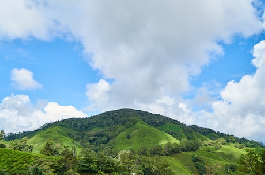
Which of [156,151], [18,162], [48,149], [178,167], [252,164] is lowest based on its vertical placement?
[178,167]

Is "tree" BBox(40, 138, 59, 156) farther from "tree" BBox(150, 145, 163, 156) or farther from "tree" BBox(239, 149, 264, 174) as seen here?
"tree" BBox(239, 149, 264, 174)

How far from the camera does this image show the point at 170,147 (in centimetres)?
17238

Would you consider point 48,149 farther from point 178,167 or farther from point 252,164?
point 252,164

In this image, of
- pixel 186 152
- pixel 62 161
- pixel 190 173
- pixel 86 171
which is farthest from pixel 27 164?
pixel 186 152

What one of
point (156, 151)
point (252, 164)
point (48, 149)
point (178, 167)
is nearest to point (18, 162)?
point (48, 149)

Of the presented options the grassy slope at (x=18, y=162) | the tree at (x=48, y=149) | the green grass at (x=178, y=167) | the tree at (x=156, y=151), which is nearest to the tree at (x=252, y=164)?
the grassy slope at (x=18, y=162)

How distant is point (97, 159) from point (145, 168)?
42375mm

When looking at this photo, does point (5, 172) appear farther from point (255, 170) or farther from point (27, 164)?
point (255, 170)

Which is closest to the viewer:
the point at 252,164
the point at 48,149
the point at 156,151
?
the point at 252,164

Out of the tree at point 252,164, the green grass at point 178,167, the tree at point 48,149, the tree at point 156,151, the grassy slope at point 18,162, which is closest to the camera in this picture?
the tree at point 252,164

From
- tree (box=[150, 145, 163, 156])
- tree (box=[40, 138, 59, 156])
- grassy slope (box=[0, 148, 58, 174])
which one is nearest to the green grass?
tree (box=[150, 145, 163, 156])

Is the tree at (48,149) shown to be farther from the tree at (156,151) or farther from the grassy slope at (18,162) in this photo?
the tree at (156,151)

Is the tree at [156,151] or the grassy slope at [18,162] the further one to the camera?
A: the tree at [156,151]

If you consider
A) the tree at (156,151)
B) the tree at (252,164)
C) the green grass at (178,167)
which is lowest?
the green grass at (178,167)
